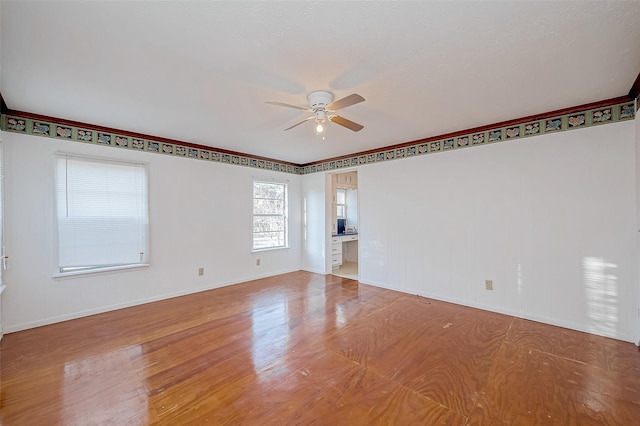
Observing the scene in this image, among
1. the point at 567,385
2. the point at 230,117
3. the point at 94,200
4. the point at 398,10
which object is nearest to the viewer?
the point at 398,10

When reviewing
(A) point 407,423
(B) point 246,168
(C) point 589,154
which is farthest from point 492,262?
(B) point 246,168

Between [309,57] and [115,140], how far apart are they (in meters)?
3.27

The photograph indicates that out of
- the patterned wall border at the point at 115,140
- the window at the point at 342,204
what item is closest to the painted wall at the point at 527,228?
the patterned wall border at the point at 115,140

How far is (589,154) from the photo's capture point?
298 cm

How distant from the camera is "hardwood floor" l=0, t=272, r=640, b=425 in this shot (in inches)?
70.6

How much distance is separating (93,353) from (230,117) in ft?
9.14

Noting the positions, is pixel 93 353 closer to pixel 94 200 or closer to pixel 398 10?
pixel 94 200

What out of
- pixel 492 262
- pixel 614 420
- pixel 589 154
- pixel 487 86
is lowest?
pixel 614 420

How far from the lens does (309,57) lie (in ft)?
6.52

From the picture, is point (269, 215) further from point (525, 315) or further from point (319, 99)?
point (525, 315)

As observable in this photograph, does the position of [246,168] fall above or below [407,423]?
above

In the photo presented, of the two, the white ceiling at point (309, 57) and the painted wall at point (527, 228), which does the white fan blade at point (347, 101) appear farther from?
the painted wall at point (527, 228)

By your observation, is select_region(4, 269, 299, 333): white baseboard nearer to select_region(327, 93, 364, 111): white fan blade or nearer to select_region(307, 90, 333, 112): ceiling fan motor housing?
select_region(307, 90, 333, 112): ceiling fan motor housing

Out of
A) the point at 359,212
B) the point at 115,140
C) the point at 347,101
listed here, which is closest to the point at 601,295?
the point at 359,212
